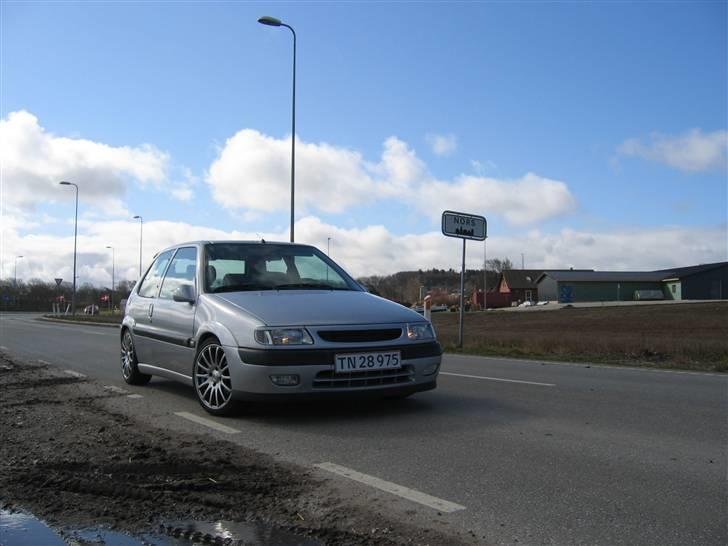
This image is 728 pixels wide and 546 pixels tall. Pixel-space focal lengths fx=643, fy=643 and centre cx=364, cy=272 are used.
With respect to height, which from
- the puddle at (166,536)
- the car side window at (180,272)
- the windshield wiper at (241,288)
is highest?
the car side window at (180,272)

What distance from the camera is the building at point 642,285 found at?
85750 mm

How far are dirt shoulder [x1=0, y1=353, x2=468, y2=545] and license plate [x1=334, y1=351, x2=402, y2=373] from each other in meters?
1.10

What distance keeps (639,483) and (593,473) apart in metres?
0.28

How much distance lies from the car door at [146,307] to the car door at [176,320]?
14 cm

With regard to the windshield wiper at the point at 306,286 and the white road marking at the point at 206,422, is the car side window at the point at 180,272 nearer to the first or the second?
the windshield wiper at the point at 306,286

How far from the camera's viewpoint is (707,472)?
4.12 m

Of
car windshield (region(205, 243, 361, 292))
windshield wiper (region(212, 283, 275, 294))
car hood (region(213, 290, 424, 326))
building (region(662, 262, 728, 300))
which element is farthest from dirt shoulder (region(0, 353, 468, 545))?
building (region(662, 262, 728, 300))

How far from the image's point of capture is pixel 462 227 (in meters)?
16.3

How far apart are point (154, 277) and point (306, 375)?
3.44m

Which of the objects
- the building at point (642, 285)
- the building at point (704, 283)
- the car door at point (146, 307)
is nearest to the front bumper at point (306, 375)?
the car door at point (146, 307)

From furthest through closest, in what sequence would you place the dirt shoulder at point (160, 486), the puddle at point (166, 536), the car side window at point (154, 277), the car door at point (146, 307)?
the car side window at point (154, 277) → the car door at point (146, 307) → the dirt shoulder at point (160, 486) → the puddle at point (166, 536)

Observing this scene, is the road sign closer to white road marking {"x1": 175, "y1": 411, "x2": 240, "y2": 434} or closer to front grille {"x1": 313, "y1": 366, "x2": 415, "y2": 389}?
front grille {"x1": 313, "y1": 366, "x2": 415, "y2": 389}

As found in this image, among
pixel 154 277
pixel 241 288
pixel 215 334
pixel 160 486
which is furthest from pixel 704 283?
pixel 160 486

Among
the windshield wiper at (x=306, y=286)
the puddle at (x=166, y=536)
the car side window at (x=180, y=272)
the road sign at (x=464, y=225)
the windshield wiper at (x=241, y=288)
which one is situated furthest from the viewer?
the road sign at (x=464, y=225)
